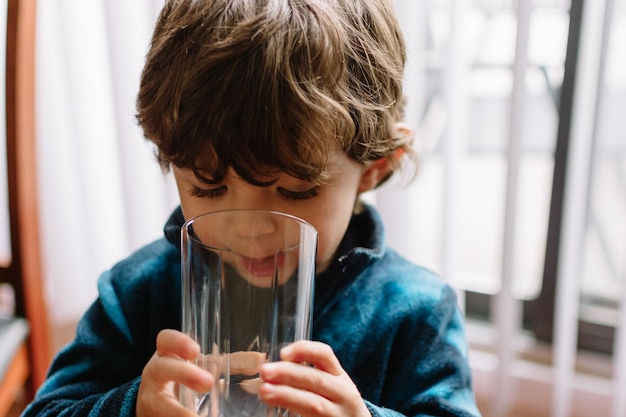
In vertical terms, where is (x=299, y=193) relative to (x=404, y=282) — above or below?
above

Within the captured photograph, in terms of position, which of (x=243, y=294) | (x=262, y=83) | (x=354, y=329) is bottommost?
(x=354, y=329)

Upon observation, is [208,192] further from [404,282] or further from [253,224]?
[404,282]

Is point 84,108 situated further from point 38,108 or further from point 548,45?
point 548,45

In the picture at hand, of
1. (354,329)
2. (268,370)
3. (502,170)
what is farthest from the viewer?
(502,170)

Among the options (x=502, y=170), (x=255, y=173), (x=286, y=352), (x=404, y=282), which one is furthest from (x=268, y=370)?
(x=502, y=170)

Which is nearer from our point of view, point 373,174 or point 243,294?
point 243,294

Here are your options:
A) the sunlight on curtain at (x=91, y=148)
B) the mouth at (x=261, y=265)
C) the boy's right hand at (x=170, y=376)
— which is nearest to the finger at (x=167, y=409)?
the boy's right hand at (x=170, y=376)

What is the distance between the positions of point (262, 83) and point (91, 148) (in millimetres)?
779

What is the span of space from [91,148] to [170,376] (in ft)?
2.72

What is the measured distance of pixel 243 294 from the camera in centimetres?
50

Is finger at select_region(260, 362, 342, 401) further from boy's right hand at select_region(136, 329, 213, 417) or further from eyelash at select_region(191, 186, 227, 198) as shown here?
eyelash at select_region(191, 186, 227, 198)

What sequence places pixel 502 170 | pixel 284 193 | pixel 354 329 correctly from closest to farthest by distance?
pixel 284 193 → pixel 354 329 → pixel 502 170

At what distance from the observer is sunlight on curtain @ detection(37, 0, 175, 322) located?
3.86 feet

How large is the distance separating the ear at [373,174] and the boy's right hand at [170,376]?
0.28m
